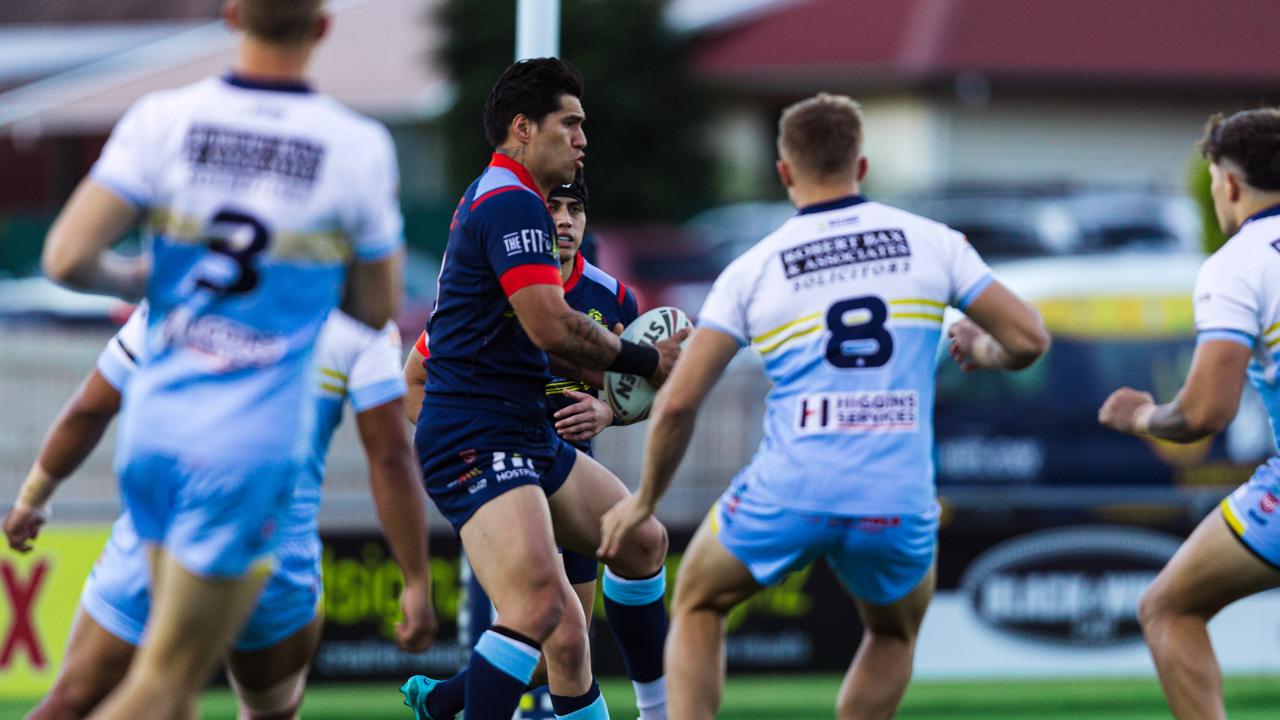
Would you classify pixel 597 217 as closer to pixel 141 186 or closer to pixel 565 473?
pixel 565 473

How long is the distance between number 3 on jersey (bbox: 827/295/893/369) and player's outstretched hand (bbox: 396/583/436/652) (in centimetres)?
142

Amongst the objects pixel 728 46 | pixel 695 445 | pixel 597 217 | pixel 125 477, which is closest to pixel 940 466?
pixel 695 445

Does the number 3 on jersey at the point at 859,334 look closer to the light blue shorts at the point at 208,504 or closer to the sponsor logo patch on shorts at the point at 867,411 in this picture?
the sponsor logo patch on shorts at the point at 867,411

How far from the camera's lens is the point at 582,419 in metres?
6.40

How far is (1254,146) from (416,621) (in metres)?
3.09

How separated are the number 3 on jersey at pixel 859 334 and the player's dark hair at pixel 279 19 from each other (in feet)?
6.36

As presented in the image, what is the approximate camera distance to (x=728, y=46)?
1228 inches

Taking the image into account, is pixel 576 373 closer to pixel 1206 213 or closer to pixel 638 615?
pixel 638 615

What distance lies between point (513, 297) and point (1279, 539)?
2.56 meters

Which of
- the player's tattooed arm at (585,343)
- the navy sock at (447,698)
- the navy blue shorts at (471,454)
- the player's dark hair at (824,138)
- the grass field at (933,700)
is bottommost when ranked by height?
the grass field at (933,700)

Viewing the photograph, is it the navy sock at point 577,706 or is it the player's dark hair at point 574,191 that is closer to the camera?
the navy sock at point 577,706

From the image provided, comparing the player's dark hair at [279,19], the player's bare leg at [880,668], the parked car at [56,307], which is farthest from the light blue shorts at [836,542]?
the parked car at [56,307]

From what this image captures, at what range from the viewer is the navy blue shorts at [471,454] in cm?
575

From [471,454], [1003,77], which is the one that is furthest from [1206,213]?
[1003,77]
